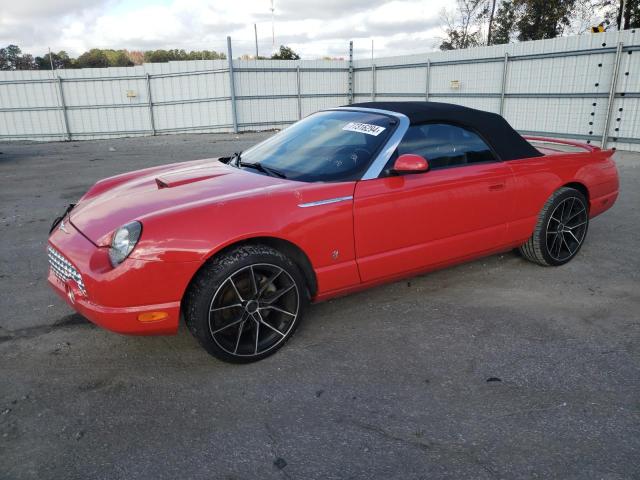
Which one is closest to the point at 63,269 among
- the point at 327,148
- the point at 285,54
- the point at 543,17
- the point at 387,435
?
the point at 327,148

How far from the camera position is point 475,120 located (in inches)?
151

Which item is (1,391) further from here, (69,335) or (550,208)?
(550,208)

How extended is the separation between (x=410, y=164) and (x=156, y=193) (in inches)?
65.2

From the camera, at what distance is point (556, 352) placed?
2992 millimetres

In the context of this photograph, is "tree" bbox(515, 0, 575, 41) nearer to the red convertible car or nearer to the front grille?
the red convertible car

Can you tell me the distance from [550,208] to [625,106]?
8.75 metres

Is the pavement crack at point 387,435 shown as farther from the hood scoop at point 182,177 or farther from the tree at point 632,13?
the tree at point 632,13

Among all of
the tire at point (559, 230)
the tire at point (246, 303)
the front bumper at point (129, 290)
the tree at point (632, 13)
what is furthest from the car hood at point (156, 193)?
the tree at point (632, 13)

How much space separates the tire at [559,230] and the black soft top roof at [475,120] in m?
0.47

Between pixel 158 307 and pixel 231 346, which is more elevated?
pixel 158 307

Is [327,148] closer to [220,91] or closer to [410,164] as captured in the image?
[410,164]

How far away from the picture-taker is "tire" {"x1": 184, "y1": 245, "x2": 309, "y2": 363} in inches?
106

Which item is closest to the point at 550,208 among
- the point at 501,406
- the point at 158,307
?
the point at 501,406

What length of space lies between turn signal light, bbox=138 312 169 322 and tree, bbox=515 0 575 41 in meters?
25.1
